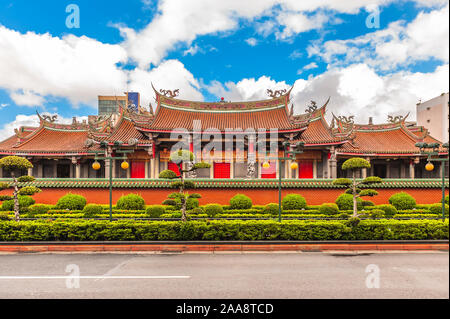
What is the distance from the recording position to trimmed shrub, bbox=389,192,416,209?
47.8 ft

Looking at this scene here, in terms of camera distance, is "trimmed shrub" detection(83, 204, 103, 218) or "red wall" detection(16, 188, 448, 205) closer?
"trimmed shrub" detection(83, 204, 103, 218)

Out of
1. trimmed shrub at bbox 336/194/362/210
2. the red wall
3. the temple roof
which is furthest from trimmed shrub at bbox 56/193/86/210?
trimmed shrub at bbox 336/194/362/210

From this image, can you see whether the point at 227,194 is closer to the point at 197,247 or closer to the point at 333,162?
the point at 197,247

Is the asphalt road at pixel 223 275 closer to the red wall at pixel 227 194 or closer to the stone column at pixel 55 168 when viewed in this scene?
the red wall at pixel 227 194

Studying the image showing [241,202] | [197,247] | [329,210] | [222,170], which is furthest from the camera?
[222,170]

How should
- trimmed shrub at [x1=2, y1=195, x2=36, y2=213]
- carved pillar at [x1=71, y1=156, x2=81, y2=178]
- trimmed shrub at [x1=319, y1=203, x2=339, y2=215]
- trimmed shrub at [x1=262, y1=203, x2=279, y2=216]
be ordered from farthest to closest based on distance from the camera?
carved pillar at [x1=71, y1=156, x2=81, y2=178] < trimmed shrub at [x1=2, y1=195, x2=36, y2=213] < trimmed shrub at [x1=262, y1=203, x2=279, y2=216] < trimmed shrub at [x1=319, y1=203, x2=339, y2=215]

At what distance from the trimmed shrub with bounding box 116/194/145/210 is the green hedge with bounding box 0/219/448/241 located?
17.7ft

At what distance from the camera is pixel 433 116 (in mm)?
33688

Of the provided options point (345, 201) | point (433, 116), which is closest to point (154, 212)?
point (345, 201)

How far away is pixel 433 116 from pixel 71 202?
4224 centimetres

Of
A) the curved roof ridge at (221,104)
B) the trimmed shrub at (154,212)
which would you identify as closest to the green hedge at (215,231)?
the trimmed shrub at (154,212)

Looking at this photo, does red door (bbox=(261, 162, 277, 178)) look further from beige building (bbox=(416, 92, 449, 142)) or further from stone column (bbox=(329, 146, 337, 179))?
beige building (bbox=(416, 92, 449, 142))

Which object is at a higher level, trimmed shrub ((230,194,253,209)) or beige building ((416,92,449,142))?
beige building ((416,92,449,142))

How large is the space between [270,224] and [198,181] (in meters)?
7.45
